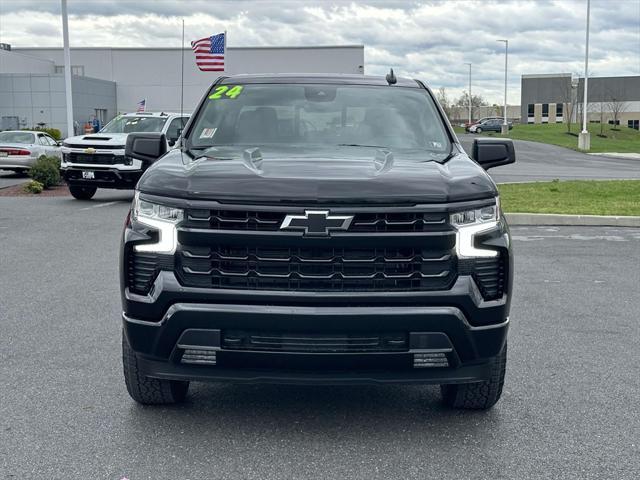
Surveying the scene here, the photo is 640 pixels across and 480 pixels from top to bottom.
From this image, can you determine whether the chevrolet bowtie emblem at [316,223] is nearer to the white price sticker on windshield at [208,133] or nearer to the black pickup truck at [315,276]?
the black pickup truck at [315,276]

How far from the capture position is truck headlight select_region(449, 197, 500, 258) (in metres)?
4.08

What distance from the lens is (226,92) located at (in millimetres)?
5934

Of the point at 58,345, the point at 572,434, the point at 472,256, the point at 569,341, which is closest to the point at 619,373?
the point at 569,341

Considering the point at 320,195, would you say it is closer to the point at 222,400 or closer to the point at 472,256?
the point at 472,256

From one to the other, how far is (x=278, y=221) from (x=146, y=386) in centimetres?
130

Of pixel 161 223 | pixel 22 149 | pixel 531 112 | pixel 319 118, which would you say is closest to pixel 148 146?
pixel 319 118

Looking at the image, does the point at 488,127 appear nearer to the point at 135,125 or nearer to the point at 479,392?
the point at 135,125

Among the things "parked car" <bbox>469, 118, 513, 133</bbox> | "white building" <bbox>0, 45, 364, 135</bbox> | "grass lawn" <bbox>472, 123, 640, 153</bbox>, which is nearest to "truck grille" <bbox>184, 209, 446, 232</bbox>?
"grass lawn" <bbox>472, 123, 640, 153</bbox>

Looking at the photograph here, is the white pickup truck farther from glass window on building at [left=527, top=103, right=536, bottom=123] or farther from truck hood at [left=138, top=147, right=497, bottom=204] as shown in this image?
glass window on building at [left=527, top=103, right=536, bottom=123]

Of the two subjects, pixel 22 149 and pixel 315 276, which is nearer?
pixel 315 276

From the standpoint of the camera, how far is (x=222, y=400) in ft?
16.2

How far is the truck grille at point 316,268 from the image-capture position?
401cm

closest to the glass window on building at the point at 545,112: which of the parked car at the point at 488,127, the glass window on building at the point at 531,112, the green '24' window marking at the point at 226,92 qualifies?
the glass window on building at the point at 531,112

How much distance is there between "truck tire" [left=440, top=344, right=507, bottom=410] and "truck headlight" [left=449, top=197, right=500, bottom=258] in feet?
2.15
